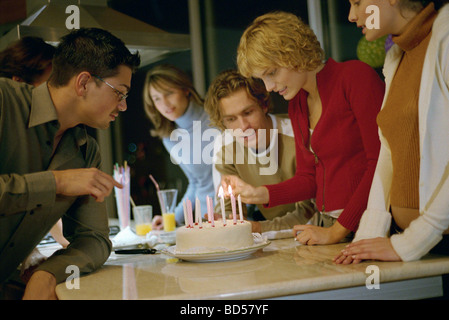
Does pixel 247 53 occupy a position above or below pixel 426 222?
above

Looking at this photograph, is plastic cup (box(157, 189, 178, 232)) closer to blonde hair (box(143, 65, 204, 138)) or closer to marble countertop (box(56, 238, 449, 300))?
blonde hair (box(143, 65, 204, 138))

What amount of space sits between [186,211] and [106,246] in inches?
11.5

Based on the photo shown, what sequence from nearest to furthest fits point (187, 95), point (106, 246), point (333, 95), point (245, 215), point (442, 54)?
point (442, 54) < point (106, 246) < point (333, 95) < point (245, 215) < point (187, 95)

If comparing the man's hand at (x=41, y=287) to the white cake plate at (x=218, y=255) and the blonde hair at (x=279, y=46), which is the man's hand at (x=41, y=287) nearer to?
the white cake plate at (x=218, y=255)

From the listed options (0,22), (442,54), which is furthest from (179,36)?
(0,22)

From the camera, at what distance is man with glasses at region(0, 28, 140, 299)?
4.38 ft

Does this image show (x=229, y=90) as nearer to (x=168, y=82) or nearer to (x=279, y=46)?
(x=279, y=46)

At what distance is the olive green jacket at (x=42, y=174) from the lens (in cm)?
148

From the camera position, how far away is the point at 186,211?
5.34ft

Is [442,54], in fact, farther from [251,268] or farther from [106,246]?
[106,246]

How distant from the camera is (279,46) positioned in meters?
1.75

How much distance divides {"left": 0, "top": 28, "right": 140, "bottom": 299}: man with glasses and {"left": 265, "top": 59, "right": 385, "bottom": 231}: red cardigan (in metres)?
0.73

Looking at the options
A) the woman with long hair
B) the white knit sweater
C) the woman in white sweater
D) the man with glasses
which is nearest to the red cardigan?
the woman in white sweater

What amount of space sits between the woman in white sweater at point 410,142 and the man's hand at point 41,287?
79 centimetres
